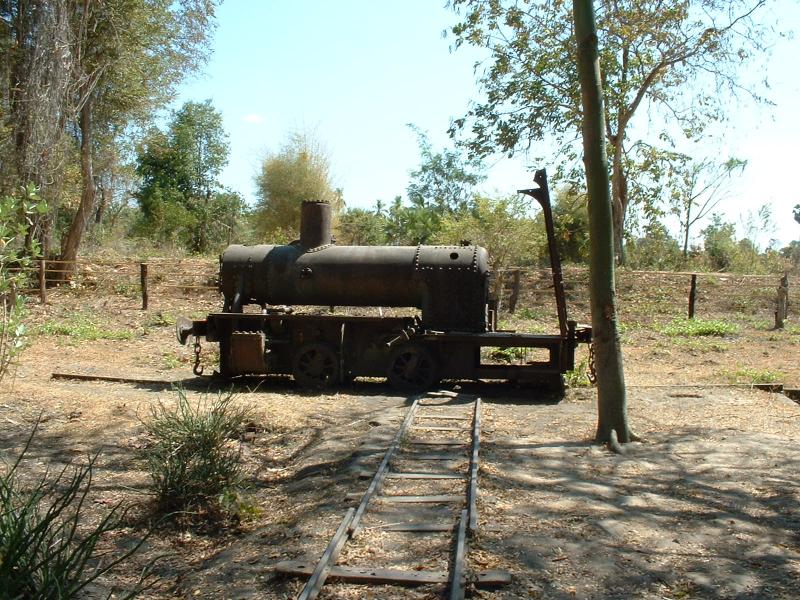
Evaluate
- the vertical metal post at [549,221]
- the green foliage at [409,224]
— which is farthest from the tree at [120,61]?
the vertical metal post at [549,221]

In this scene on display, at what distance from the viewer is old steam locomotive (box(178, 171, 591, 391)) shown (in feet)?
39.7

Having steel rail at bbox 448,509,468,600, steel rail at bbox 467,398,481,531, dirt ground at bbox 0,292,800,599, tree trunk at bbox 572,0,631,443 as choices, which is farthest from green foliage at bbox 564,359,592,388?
steel rail at bbox 448,509,468,600

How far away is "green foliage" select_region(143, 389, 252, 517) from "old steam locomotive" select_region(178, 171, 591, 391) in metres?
5.03

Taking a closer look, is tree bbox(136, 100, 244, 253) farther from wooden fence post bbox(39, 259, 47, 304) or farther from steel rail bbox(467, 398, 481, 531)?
steel rail bbox(467, 398, 481, 531)

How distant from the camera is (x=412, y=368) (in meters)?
12.2

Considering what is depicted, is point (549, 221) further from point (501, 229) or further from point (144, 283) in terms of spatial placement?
point (501, 229)

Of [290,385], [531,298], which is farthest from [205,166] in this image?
[290,385]

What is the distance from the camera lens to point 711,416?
33.4 ft

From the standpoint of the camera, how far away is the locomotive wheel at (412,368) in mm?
12141

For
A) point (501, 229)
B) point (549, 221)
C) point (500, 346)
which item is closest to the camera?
point (549, 221)

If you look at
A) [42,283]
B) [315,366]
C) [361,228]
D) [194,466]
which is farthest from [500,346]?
[361,228]

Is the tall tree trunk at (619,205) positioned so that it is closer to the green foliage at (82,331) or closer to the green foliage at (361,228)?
the green foliage at (361,228)

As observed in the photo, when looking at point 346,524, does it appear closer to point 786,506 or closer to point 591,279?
point 786,506

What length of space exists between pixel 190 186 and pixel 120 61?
21.2 meters
